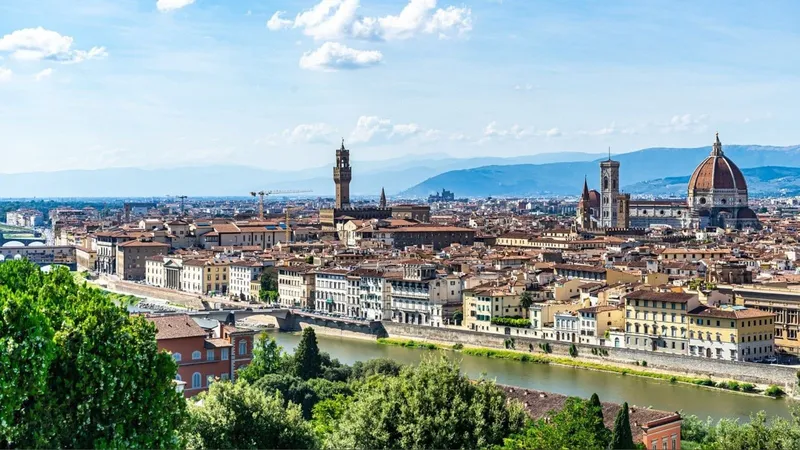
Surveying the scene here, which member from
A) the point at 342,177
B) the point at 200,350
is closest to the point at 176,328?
the point at 200,350

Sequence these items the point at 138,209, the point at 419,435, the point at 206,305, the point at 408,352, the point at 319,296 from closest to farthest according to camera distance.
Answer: the point at 419,435, the point at 408,352, the point at 319,296, the point at 206,305, the point at 138,209

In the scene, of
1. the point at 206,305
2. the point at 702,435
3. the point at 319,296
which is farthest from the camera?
the point at 206,305

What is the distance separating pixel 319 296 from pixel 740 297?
48.7 ft

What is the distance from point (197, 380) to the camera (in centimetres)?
1925

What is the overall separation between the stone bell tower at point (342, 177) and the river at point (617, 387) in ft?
140

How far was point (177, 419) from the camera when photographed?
10.2 meters

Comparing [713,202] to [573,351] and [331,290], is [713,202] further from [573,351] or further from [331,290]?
[573,351]

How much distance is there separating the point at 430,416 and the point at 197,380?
7.51 metres

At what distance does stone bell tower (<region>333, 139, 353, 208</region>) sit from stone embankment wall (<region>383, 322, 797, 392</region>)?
39.4m

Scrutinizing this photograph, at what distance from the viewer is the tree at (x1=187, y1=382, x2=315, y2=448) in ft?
40.1

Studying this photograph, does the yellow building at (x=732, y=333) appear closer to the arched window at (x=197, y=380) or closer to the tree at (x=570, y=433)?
the tree at (x=570, y=433)

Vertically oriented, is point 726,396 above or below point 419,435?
below

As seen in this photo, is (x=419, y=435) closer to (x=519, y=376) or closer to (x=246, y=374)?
(x=246, y=374)

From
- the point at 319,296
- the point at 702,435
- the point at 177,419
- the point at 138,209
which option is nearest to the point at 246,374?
the point at 702,435
